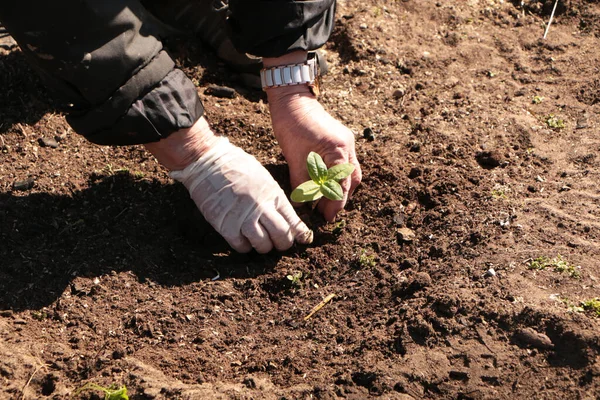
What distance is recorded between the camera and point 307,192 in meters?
2.63

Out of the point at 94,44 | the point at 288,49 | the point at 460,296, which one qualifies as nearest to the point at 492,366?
the point at 460,296

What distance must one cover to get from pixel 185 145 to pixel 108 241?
0.53 meters

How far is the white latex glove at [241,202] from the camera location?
263 centimetres

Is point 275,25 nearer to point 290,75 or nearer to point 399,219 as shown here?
point 290,75

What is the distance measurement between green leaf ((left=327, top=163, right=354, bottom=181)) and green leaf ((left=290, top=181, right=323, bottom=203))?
73 mm

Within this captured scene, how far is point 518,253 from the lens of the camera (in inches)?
97.4

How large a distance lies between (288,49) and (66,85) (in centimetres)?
94

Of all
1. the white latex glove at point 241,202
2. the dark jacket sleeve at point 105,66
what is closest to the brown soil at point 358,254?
the white latex glove at point 241,202

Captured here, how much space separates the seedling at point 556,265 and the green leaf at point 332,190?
0.79 m

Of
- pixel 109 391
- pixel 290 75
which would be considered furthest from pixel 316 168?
pixel 109 391

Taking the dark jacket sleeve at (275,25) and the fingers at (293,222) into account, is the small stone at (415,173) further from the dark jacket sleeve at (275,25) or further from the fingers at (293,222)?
the dark jacket sleeve at (275,25)

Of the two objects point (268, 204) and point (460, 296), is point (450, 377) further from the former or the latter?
point (268, 204)

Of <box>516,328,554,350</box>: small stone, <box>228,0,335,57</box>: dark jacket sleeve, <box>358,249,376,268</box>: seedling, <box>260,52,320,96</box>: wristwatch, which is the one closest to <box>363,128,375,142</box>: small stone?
<box>260,52,320,96</box>: wristwatch

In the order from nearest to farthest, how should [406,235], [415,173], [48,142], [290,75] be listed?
1. [406,235]
2. [290,75]
3. [415,173]
4. [48,142]
